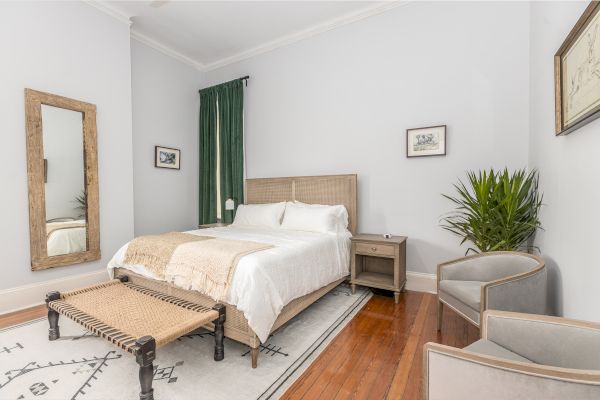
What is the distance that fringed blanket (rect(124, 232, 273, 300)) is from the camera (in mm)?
2047

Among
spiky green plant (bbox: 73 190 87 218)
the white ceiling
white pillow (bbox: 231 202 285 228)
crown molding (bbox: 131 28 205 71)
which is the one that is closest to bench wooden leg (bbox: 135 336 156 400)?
white pillow (bbox: 231 202 285 228)

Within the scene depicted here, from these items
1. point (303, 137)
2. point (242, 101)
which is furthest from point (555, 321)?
point (242, 101)

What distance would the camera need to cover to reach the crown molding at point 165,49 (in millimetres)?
4074

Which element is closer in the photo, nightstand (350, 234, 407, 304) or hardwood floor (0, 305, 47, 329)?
hardwood floor (0, 305, 47, 329)

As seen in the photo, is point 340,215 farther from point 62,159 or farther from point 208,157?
point 62,159

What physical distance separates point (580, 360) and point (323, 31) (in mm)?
4127

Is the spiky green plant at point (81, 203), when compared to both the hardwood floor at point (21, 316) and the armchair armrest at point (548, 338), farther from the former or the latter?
the armchair armrest at point (548, 338)

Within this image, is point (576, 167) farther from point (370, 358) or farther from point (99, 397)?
point (99, 397)

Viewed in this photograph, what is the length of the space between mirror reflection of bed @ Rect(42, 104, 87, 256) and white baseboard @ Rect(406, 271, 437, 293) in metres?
3.90

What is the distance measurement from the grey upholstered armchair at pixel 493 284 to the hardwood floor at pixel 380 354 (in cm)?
23

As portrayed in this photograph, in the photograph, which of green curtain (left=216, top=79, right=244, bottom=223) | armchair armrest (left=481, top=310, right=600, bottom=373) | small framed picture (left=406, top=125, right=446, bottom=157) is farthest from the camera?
green curtain (left=216, top=79, right=244, bottom=223)

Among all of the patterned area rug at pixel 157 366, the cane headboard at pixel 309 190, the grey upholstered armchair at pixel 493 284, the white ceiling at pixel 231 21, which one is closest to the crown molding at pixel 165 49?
the white ceiling at pixel 231 21

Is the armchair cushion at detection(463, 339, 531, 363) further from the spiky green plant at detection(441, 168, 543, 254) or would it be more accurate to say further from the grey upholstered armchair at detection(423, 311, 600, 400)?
the spiky green plant at detection(441, 168, 543, 254)

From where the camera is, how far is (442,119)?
10.3ft
